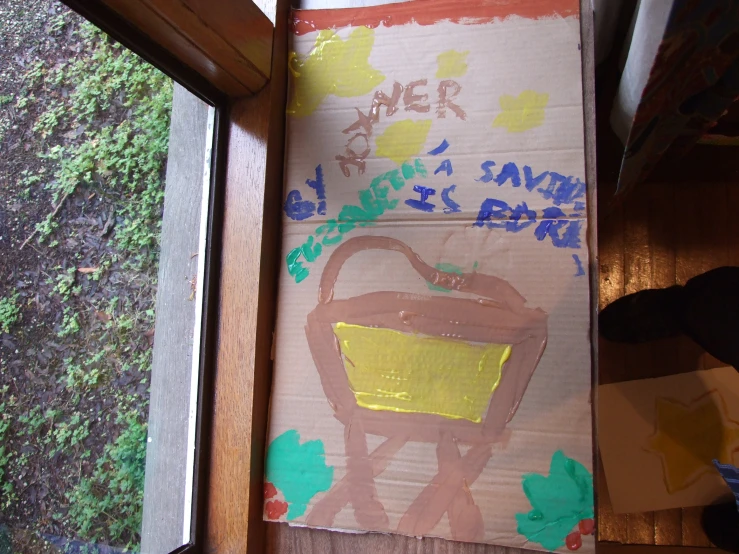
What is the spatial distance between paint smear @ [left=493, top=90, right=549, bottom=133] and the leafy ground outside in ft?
1.67

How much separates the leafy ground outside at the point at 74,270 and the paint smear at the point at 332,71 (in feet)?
0.73

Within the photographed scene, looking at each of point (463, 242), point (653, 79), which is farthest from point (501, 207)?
point (653, 79)

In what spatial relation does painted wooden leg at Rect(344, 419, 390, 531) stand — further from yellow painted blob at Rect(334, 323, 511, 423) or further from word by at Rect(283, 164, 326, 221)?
word by at Rect(283, 164, 326, 221)

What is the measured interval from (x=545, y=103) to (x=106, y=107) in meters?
0.63

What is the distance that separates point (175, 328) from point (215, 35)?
42 centimetres

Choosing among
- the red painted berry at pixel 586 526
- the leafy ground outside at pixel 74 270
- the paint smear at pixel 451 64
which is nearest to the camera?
the leafy ground outside at pixel 74 270

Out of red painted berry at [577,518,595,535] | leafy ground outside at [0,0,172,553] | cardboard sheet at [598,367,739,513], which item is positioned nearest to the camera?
leafy ground outside at [0,0,172,553]

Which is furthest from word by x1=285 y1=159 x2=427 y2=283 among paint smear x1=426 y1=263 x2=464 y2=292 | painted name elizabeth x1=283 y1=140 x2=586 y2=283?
paint smear x1=426 y1=263 x2=464 y2=292

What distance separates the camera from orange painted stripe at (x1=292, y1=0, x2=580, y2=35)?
0.76 meters

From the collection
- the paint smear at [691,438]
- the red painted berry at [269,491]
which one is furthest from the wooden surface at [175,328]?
the paint smear at [691,438]

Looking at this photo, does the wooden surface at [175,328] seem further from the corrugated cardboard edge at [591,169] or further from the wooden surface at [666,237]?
the wooden surface at [666,237]

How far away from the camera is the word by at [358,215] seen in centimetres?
77

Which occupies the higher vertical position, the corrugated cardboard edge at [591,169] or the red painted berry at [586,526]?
the corrugated cardboard edge at [591,169]

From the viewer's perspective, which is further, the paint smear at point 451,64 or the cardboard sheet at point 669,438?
the cardboard sheet at point 669,438
